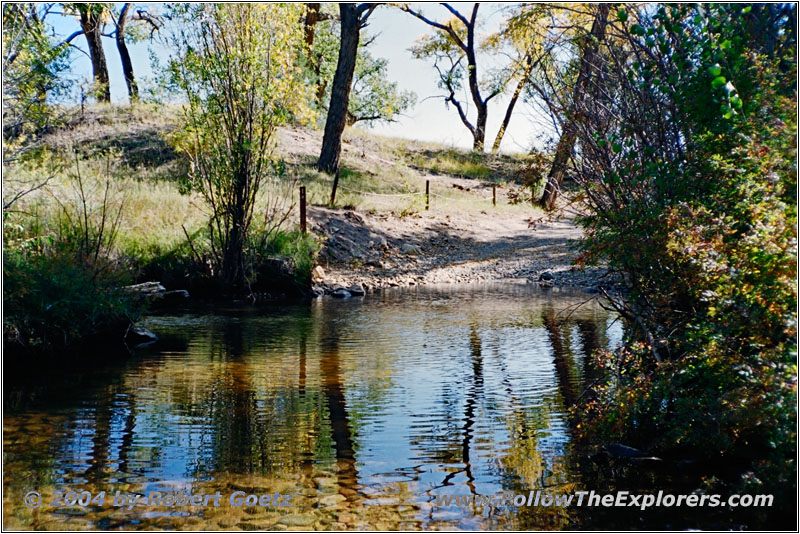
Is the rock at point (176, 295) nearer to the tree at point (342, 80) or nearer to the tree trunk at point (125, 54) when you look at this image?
the tree at point (342, 80)

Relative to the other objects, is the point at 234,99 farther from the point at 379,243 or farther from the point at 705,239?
the point at 705,239

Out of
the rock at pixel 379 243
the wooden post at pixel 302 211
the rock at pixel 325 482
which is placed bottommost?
the rock at pixel 325 482

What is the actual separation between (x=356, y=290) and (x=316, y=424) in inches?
321

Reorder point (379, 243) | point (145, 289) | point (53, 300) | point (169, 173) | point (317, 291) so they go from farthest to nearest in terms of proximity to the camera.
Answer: point (169, 173), point (379, 243), point (317, 291), point (145, 289), point (53, 300)

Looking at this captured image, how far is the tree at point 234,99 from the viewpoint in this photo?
39.1 ft

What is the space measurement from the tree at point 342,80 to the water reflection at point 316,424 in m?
12.4

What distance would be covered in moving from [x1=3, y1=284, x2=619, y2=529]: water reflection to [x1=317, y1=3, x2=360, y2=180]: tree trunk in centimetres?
1236

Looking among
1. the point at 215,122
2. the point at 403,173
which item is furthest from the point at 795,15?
the point at 403,173

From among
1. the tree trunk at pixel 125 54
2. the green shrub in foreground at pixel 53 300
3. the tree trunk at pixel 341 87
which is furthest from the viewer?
the tree trunk at pixel 125 54

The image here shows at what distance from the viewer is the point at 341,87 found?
71.1ft

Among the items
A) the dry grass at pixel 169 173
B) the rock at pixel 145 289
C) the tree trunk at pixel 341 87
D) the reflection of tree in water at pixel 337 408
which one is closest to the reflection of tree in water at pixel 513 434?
the reflection of tree in water at pixel 337 408

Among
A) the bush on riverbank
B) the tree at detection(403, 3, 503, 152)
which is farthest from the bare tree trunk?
the bush on riverbank

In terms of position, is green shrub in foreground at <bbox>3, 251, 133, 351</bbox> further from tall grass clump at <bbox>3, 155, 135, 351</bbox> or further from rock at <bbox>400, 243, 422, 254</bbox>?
rock at <bbox>400, 243, 422, 254</bbox>

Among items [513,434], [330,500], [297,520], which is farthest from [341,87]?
[297,520]
